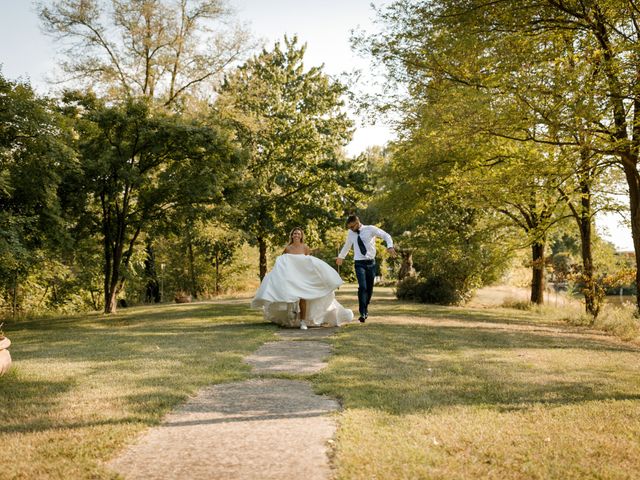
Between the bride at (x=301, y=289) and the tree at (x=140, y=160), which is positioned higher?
the tree at (x=140, y=160)

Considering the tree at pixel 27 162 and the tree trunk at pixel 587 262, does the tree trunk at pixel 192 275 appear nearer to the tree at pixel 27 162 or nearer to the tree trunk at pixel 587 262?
the tree at pixel 27 162

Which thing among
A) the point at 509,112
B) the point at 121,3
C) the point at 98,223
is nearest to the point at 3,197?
the point at 98,223

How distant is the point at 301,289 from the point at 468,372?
4.92 metres

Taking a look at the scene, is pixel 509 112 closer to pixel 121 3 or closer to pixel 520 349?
pixel 520 349

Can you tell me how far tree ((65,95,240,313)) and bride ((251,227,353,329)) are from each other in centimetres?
522

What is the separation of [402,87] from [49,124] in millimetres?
8956

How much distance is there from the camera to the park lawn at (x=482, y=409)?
12.1ft

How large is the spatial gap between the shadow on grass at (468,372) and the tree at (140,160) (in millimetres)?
7834

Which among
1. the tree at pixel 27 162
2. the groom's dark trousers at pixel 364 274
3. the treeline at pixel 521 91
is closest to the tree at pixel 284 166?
the treeline at pixel 521 91

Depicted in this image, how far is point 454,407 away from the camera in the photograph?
507 centimetres

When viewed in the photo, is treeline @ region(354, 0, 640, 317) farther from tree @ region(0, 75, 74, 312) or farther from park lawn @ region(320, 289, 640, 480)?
tree @ region(0, 75, 74, 312)

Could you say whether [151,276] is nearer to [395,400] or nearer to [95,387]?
[95,387]

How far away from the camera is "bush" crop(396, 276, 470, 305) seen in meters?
21.5

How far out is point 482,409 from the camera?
504 cm
